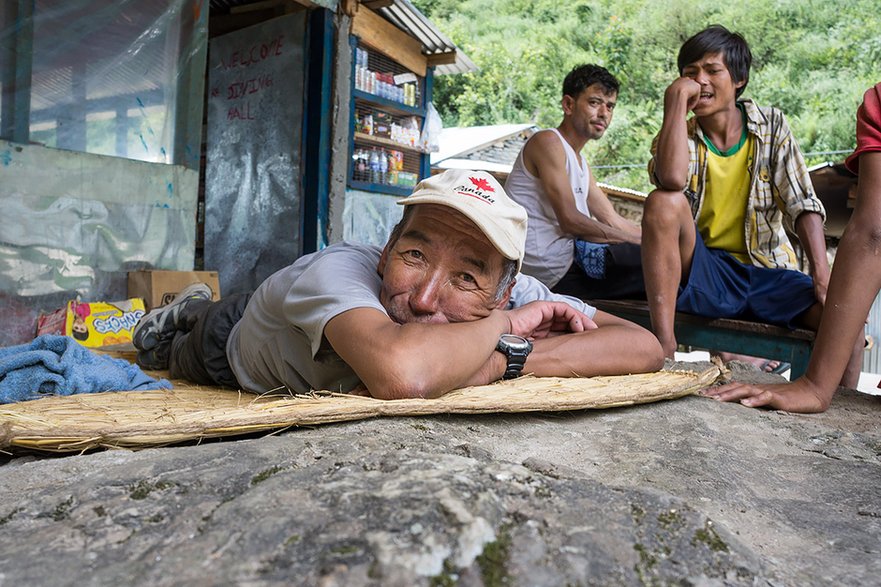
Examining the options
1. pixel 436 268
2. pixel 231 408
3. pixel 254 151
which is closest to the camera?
pixel 231 408

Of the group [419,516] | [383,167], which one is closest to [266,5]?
[383,167]

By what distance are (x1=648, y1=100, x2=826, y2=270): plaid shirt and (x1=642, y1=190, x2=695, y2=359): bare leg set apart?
409 mm

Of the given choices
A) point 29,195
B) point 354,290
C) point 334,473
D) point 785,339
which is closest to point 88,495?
point 334,473

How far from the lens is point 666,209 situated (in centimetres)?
333

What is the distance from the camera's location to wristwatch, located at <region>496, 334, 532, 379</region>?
224 centimetres

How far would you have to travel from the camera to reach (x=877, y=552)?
1300mm

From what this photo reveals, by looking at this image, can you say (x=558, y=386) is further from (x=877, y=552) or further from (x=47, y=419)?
(x=47, y=419)

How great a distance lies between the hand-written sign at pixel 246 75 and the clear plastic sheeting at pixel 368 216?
1225 mm

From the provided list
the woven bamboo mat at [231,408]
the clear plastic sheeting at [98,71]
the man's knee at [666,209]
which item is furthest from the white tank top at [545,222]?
the clear plastic sheeting at [98,71]

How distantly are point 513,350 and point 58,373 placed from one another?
1.52 metres

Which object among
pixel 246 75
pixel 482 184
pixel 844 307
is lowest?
pixel 844 307

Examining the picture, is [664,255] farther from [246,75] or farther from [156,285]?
[246,75]

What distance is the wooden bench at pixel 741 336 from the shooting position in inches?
136

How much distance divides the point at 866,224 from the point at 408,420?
1862 millimetres
